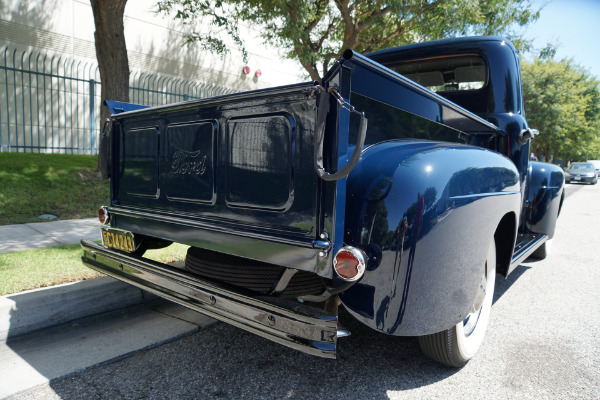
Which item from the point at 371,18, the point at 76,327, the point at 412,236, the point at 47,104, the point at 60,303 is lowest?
the point at 76,327

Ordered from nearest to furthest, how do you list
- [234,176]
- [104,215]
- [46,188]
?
[234,176], [104,215], [46,188]

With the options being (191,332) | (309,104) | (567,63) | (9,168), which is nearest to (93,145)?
(9,168)

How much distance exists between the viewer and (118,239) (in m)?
2.91

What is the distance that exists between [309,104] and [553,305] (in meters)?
3.19

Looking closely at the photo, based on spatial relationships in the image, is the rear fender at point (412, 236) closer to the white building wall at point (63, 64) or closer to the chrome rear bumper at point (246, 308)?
the chrome rear bumper at point (246, 308)

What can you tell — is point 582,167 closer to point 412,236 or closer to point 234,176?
point 412,236

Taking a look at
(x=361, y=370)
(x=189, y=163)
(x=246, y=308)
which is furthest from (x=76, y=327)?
(x=361, y=370)

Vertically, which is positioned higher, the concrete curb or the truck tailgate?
the truck tailgate

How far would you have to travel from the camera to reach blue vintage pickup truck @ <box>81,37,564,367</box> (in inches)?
70.9

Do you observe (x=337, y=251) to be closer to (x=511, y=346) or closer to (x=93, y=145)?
(x=511, y=346)

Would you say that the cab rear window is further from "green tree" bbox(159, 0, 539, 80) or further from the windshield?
the windshield

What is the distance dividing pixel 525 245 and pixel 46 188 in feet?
23.1

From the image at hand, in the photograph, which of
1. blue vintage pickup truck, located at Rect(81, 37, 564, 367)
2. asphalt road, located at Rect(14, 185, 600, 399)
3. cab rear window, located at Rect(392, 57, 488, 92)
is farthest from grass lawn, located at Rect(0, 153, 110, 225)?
cab rear window, located at Rect(392, 57, 488, 92)

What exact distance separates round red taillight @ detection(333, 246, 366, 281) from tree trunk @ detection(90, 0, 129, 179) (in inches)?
258
